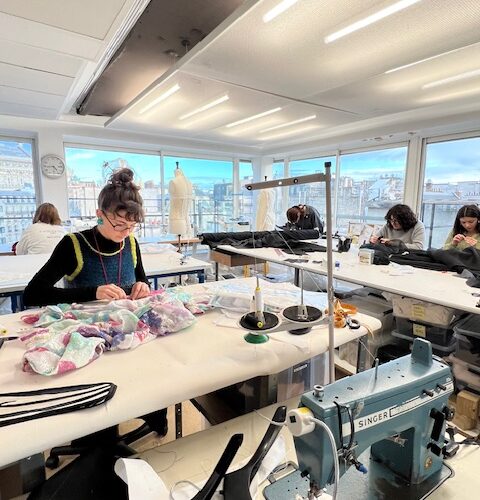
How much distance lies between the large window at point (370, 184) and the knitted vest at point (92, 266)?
4.92m

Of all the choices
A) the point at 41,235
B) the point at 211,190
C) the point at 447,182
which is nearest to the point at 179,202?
the point at 41,235

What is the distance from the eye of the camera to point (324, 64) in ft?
8.00

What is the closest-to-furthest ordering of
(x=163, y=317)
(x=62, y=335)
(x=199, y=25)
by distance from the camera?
(x=62, y=335) < (x=163, y=317) < (x=199, y=25)

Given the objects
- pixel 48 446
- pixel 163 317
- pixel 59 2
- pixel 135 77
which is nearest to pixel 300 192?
pixel 135 77

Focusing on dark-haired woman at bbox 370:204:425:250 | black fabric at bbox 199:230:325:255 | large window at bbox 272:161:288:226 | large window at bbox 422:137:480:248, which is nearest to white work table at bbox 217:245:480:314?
black fabric at bbox 199:230:325:255

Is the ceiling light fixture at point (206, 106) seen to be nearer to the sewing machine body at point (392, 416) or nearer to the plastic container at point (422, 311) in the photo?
the plastic container at point (422, 311)

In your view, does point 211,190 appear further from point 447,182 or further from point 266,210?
point 447,182

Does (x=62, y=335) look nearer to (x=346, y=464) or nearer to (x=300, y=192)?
(x=346, y=464)

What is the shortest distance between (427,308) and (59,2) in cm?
300

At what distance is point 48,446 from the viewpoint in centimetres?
71

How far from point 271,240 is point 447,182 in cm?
294

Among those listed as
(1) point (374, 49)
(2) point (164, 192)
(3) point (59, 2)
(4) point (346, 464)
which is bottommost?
(4) point (346, 464)

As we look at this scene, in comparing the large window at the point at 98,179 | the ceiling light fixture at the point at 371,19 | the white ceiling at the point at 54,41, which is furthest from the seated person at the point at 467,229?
the large window at the point at 98,179

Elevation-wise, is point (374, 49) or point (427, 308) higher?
point (374, 49)
